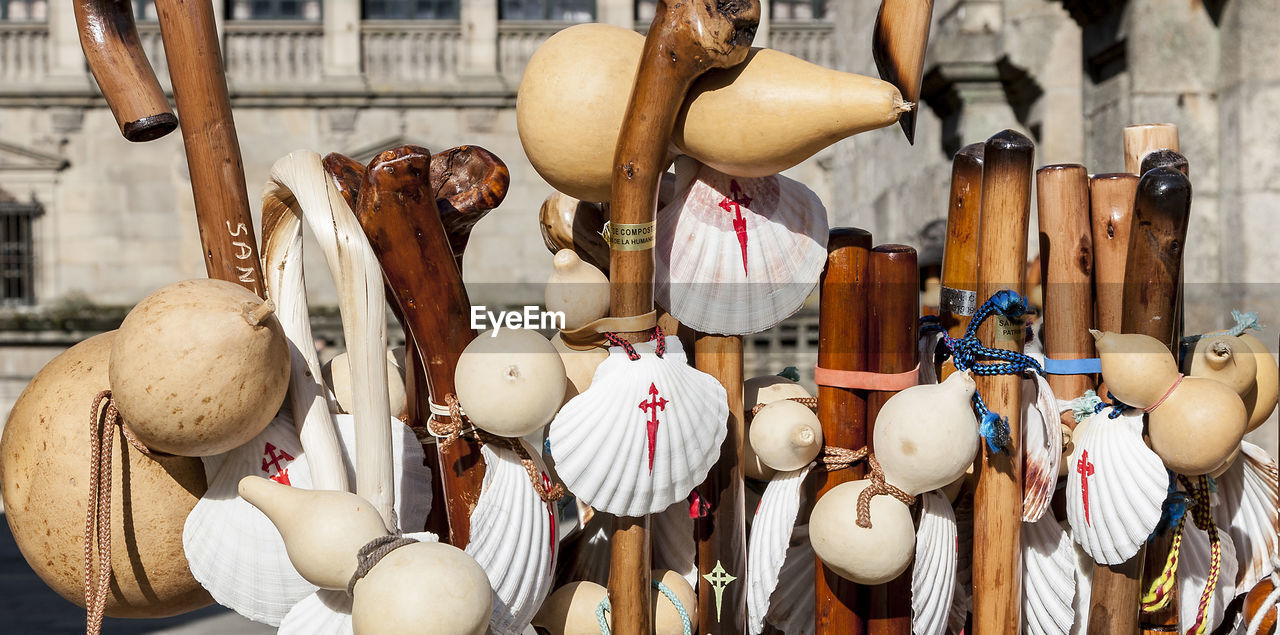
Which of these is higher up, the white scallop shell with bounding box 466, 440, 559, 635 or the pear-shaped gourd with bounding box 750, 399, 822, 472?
the pear-shaped gourd with bounding box 750, 399, 822, 472

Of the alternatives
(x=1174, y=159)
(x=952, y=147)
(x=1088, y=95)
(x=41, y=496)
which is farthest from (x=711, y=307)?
(x=952, y=147)

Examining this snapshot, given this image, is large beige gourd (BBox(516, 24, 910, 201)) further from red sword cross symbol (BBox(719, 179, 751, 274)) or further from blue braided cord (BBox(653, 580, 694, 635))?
blue braided cord (BBox(653, 580, 694, 635))

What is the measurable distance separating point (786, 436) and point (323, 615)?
1.52 feet

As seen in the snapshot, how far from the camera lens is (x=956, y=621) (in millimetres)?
1133

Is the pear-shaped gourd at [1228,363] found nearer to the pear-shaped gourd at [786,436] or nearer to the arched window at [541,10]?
the pear-shaped gourd at [786,436]

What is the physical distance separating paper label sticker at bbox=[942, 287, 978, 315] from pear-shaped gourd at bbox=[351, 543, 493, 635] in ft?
1.86

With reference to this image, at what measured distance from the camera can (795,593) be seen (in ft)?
3.79

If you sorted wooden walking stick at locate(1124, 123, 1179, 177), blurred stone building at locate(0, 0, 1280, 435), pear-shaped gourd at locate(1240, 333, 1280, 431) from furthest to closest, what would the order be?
blurred stone building at locate(0, 0, 1280, 435) < wooden walking stick at locate(1124, 123, 1179, 177) < pear-shaped gourd at locate(1240, 333, 1280, 431)

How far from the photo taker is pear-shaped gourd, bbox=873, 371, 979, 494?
2.99 feet

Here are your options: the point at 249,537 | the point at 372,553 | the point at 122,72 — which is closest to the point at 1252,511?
the point at 372,553

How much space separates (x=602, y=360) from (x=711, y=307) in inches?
4.8

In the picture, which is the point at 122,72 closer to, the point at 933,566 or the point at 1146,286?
the point at 933,566

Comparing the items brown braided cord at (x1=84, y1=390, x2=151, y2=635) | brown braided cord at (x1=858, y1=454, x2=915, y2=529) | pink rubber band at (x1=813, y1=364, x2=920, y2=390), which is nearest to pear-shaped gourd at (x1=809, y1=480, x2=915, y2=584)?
brown braided cord at (x1=858, y1=454, x2=915, y2=529)
